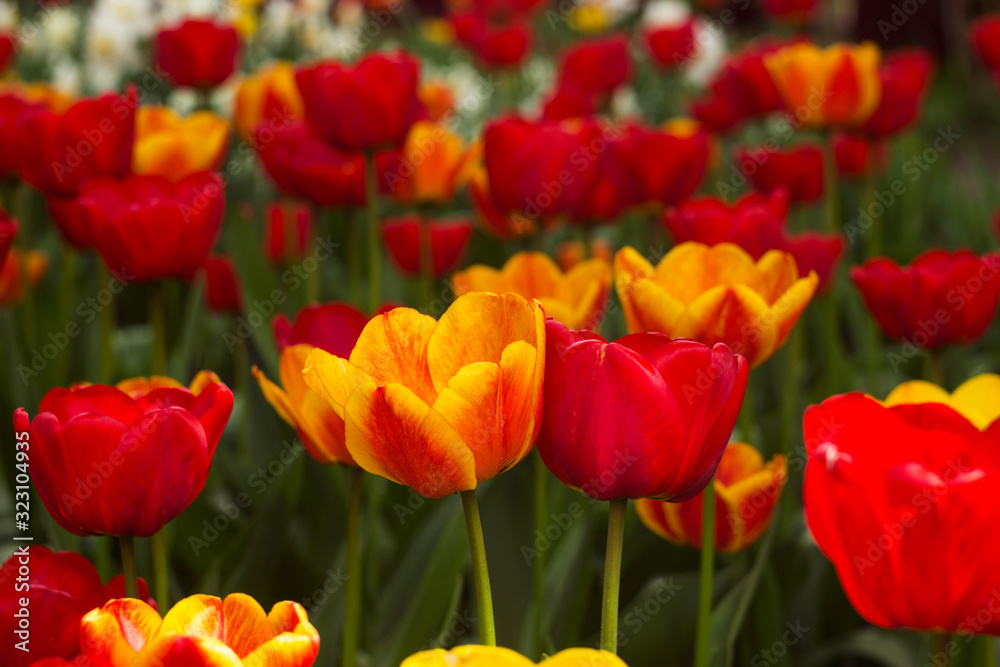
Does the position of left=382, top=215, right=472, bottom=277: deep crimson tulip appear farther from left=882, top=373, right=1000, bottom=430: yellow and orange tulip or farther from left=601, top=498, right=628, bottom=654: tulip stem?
left=601, top=498, right=628, bottom=654: tulip stem

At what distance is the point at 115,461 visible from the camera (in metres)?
0.57

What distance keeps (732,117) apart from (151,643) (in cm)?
171

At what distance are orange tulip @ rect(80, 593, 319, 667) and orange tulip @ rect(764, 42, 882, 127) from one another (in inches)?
50.6

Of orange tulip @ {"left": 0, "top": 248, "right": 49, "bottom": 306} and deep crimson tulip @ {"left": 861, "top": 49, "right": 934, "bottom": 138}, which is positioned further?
deep crimson tulip @ {"left": 861, "top": 49, "right": 934, "bottom": 138}

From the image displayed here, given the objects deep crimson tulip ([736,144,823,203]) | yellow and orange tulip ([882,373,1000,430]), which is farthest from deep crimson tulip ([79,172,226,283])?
deep crimson tulip ([736,144,823,203])

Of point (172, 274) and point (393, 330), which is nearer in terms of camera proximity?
point (393, 330)

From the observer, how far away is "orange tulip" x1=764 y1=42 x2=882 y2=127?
1.54 m

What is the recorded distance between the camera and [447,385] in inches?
22.1

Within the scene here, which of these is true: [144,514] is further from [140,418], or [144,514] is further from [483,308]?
[483,308]

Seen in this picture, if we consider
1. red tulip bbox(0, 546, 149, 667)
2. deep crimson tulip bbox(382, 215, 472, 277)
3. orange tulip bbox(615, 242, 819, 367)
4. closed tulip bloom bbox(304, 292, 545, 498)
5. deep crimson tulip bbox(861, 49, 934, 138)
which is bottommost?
deep crimson tulip bbox(382, 215, 472, 277)


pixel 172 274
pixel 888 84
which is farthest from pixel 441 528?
pixel 888 84

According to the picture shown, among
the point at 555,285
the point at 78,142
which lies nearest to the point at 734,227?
the point at 555,285

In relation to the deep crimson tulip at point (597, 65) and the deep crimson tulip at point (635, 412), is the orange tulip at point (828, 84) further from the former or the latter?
the deep crimson tulip at point (635, 412)

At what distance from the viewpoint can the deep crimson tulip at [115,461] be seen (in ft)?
1.87
